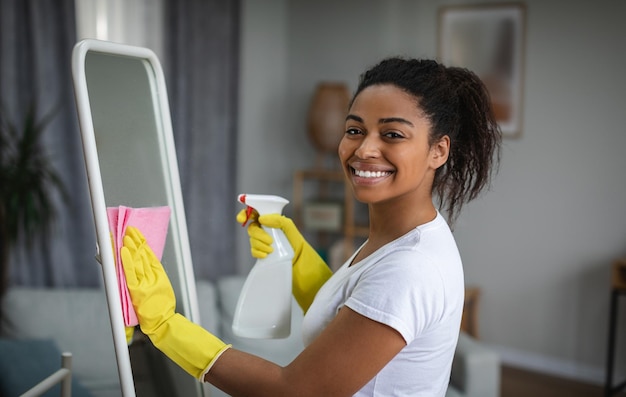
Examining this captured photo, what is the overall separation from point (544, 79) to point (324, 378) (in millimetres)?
3281

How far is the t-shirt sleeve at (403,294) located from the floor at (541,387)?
2729 millimetres

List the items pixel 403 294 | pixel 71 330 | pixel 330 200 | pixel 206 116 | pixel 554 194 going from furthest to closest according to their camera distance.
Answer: pixel 330 200 < pixel 206 116 < pixel 554 194 < pixel 71 330 < pixel 403 294

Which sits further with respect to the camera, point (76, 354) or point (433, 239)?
point (76, 354)

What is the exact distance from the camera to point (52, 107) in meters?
3.41

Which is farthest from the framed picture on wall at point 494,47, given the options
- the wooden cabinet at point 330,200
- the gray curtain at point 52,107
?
the gray curtain at point 52,107

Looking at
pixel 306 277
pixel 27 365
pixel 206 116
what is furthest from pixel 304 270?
pixel 206 116

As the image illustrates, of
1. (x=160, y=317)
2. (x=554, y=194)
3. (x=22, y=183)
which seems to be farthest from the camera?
(x=554, y=194)

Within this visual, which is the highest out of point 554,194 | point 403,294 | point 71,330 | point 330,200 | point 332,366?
point 403,294

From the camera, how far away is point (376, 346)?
1.05 metres

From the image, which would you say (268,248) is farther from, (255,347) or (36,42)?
(36,42)

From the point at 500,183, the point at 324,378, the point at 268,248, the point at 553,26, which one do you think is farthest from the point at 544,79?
the point at 324,378

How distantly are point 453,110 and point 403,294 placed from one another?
1.27ft

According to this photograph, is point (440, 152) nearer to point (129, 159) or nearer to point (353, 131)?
point (353, 131)

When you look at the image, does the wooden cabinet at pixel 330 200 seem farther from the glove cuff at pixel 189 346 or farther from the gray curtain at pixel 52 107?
the glove cuff at pixel 189 346
